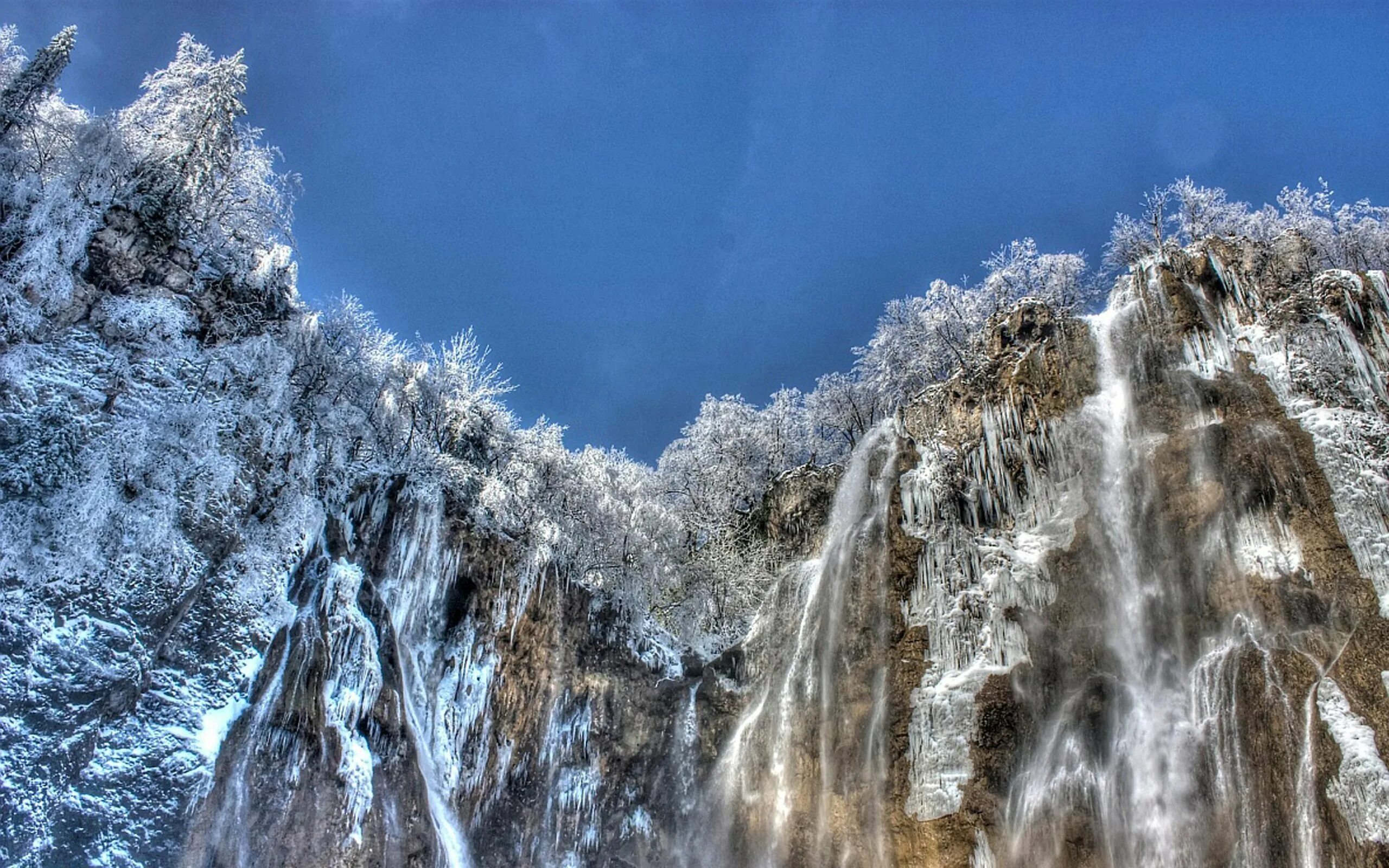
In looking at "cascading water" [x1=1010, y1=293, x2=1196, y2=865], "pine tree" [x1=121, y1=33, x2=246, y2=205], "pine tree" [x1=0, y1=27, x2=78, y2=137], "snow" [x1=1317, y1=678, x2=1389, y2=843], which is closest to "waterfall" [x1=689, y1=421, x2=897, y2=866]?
"cascading water" [x1=1010, y1=293, x2=1196, y2=865]

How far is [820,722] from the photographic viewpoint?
20359 mm

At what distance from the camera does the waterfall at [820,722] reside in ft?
62.0

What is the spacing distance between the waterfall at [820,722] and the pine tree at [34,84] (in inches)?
831

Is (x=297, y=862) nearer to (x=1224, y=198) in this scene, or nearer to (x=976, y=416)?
(x=976, y=416)

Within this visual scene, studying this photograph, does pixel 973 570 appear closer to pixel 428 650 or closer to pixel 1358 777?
pixel 1358 777

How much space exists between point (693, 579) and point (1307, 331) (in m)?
18.9

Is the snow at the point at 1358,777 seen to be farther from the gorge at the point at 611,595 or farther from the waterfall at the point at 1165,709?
the waterfall at the point at 1165,709

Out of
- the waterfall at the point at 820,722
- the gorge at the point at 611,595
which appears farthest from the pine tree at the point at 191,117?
the waterfall at the point at 820,722

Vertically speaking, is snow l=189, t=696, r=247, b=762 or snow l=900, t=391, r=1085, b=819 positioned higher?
snow l=900, t=391, r=1085, b=819

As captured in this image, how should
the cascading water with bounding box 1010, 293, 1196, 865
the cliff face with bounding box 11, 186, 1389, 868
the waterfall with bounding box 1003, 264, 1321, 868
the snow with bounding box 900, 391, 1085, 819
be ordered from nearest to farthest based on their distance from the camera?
1. the cliff face with bounding box 11, 186, 1389, 868
2. the waterfall with bounding box 1003, 264, 1321, 868
3. the cascading water with bounding box 1010, 293, 1196, 865
4. the snow with bounding box 900, 391, 1085, 819

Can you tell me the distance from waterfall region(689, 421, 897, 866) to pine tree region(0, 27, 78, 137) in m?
21.1

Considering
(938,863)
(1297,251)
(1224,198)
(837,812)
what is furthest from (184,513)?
(1224,198)

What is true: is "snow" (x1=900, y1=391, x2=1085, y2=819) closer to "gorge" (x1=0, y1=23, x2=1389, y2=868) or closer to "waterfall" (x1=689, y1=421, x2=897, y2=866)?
"gorge" (x1=0, y1=23, x2=1389, y2=868)

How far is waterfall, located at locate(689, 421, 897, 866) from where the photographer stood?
744 inches
